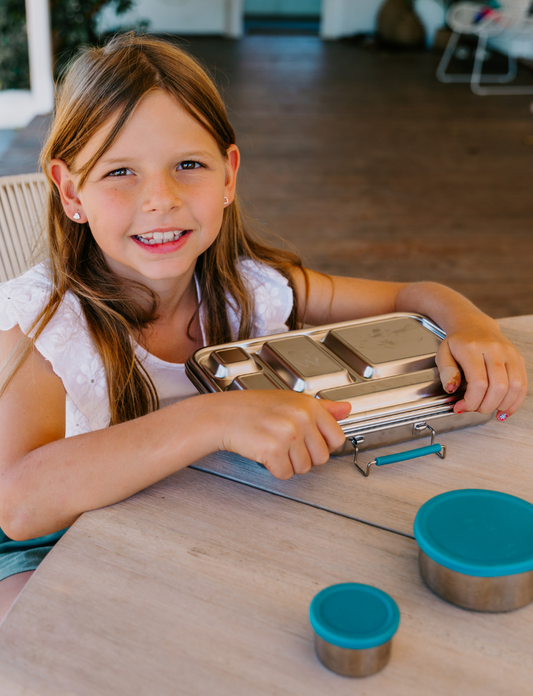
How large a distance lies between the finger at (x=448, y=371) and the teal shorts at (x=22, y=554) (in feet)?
1.63

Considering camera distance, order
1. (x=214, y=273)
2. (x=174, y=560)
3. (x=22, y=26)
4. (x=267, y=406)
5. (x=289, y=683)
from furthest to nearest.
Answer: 1. (x=22, y=26)
2. (x=214, y=273)
3. (x=267, y=406)
4. (x=174, y=560)
5. (x=289, y=683)

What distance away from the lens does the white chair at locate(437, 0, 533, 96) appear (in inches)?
208

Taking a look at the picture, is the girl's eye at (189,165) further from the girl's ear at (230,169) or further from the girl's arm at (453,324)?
the girl's arm at (453,324)

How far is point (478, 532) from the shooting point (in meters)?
0.56

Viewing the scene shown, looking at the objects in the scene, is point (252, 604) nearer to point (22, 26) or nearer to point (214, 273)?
point (214, 273)

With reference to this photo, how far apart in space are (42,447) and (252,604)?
0.30 metres

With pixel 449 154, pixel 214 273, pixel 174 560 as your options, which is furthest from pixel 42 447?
pixel 449 154

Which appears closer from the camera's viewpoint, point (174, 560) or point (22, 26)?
point (174, 560)

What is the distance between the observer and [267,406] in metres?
0.70

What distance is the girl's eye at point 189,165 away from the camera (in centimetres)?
92

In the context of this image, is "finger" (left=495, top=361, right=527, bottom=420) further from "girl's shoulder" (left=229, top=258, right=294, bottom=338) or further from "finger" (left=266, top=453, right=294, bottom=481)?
"girl's shoulder" (left=229, top=258, right=294, bottom=338)

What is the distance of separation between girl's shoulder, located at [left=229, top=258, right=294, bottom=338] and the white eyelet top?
0.63 ft

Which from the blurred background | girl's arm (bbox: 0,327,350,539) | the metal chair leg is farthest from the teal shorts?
the metal chair leg

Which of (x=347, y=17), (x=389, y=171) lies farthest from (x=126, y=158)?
(x=347, y=17)
